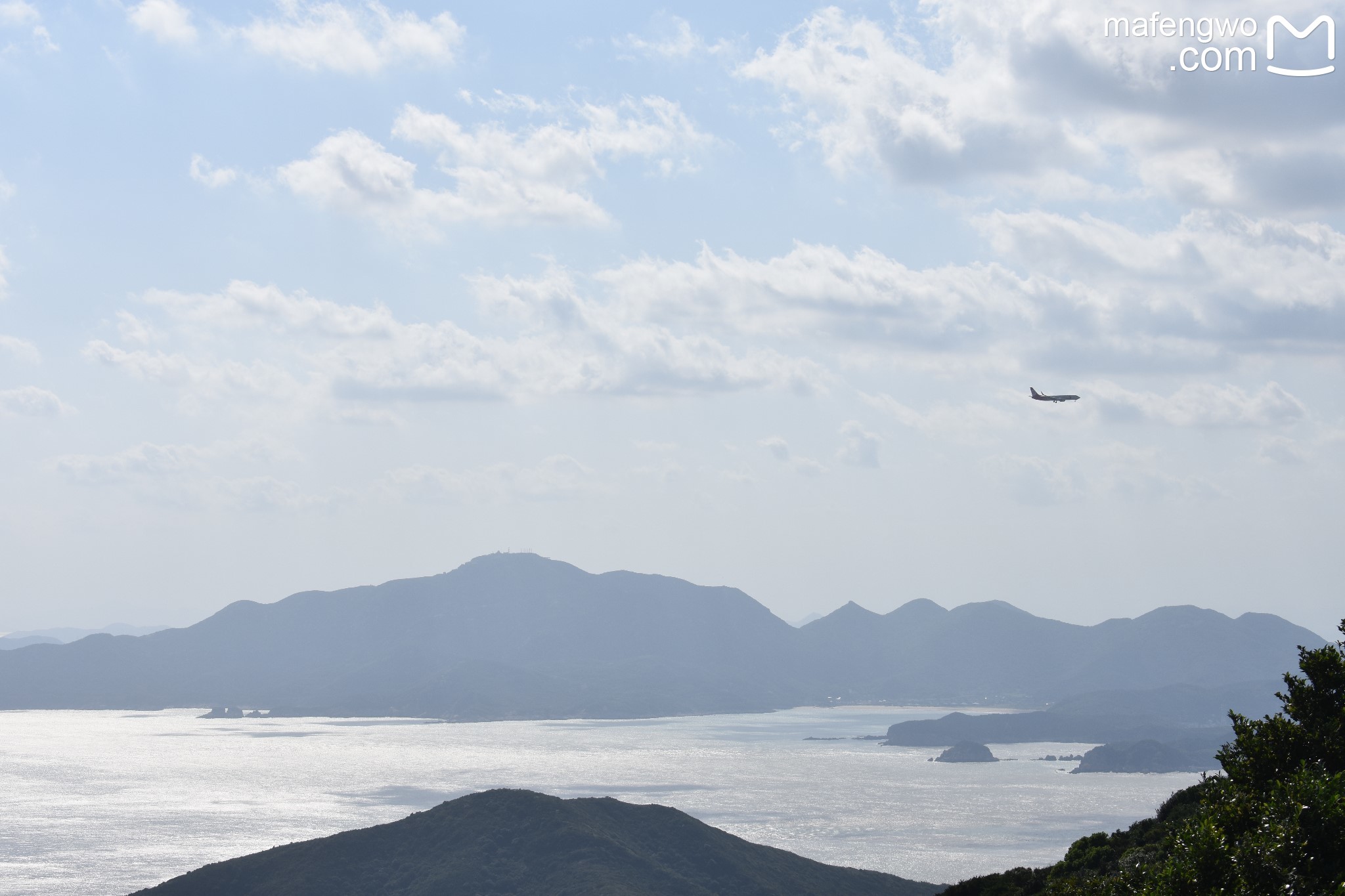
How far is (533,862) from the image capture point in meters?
161

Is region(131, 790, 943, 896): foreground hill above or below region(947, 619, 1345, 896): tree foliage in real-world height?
below

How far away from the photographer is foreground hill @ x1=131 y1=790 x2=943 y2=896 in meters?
150

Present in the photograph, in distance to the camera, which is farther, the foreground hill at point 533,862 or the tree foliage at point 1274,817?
the foreground hill at point 533,862

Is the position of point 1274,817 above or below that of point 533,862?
above

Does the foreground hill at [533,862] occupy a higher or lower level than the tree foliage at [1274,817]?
lower

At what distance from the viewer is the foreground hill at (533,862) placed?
149750 mm

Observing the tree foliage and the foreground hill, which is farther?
the foreground hill

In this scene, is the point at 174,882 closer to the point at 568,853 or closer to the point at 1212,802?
the point at 568,853

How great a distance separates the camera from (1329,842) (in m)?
32.3

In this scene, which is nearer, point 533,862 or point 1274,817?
point 1274,817

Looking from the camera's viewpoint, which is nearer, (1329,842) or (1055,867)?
(1329,842)

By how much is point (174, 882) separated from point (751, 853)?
7778cm

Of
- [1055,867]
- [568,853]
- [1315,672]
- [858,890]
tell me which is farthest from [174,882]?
[1315,672]

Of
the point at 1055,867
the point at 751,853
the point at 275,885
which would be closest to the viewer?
the point at 1055,867
